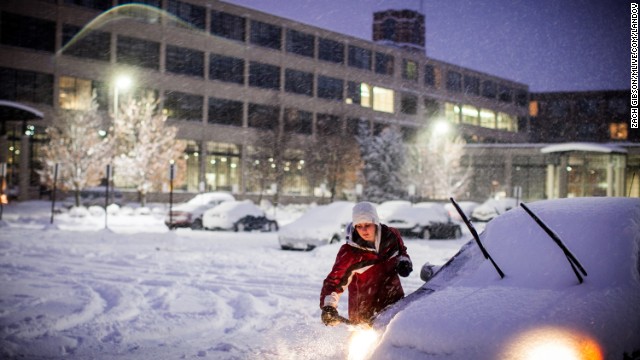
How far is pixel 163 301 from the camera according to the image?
355 inches

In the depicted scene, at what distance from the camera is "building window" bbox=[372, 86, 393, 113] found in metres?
70.8

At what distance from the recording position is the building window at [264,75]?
60.0 metres

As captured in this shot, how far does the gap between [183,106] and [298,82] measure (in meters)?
13.8

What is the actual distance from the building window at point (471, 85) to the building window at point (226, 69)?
35801 millimetres

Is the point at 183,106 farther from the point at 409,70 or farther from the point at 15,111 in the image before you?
the point at 409,70

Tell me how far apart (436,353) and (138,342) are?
459 centimetres

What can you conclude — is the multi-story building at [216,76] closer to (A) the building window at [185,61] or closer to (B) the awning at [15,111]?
(A) the building window at [185,61]

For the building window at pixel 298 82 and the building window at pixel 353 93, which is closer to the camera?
the building window at pixel 298 82

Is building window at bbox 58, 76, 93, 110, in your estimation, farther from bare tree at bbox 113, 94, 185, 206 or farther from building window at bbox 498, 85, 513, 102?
building window at bbox 498, 85, 513, 102

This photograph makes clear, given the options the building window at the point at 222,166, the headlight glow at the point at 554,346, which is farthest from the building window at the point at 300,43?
the headlight glow at the point at 554,346

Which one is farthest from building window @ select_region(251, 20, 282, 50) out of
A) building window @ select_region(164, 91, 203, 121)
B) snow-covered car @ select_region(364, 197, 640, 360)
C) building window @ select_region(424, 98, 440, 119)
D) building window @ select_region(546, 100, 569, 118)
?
snow-covered car @ select_region(364, 197, 640, 360)

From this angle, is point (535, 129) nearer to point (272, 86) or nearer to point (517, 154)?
point (517, 154)

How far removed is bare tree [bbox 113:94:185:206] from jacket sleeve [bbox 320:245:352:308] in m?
38.1

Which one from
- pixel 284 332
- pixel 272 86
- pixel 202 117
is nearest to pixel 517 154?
pixel 272 86
